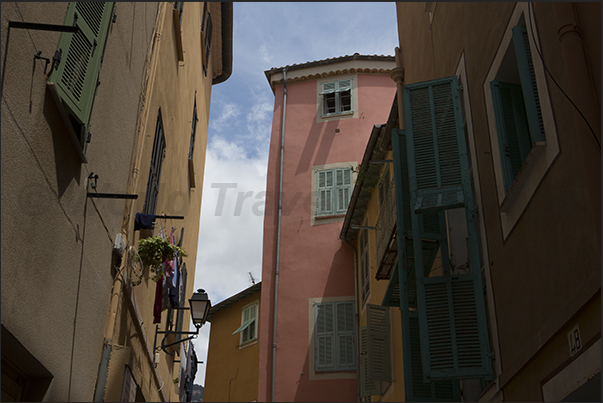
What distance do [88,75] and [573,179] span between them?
3935mm

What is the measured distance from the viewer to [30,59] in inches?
170

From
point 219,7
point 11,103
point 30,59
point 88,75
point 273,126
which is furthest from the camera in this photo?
point 273,126

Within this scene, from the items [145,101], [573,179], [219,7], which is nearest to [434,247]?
[573,179]

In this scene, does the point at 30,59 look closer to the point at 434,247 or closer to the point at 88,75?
the point at 88,75

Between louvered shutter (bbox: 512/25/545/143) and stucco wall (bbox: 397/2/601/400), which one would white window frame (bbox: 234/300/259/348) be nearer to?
stucco wall (bbox: 397/2/601/400)

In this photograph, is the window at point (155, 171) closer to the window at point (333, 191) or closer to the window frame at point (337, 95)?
the window at point (333, 191)

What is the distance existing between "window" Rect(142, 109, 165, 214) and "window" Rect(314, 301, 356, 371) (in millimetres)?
8134

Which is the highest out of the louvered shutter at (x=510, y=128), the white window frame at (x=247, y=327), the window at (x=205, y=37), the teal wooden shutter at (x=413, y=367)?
the window at (x=205, y=37)

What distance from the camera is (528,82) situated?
5508mm

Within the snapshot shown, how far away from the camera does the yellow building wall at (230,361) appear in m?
19.4

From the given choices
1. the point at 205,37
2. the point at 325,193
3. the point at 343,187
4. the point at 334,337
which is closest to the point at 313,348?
the point at 334,337

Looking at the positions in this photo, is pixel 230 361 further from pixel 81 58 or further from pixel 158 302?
pixel 81 58

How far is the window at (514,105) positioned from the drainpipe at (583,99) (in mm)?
802

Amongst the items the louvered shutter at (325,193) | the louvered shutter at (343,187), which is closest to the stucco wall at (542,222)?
the louvered shutter at (343,187)
